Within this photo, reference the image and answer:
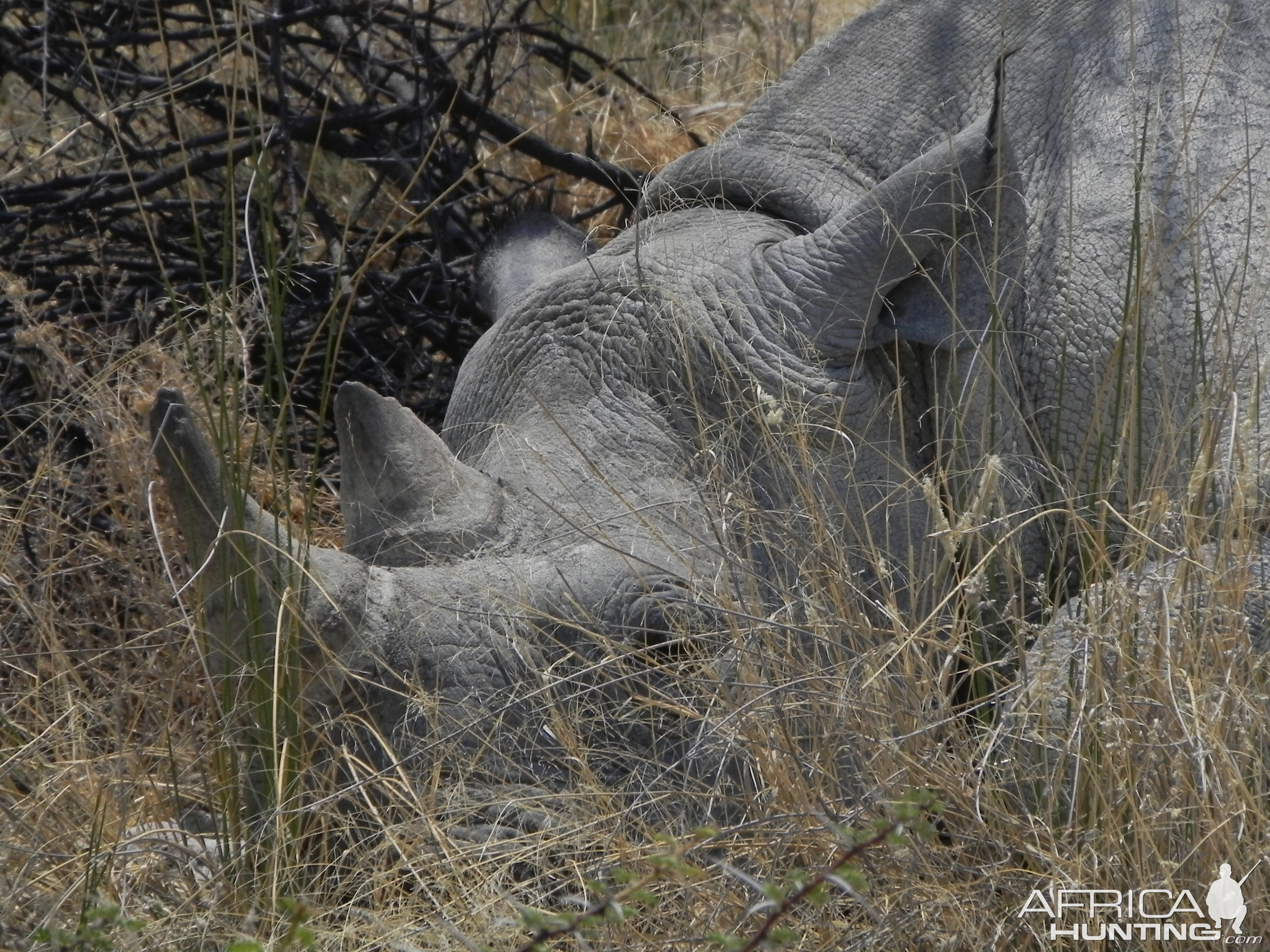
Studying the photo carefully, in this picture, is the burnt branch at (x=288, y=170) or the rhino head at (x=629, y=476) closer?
the rhino head at (x=629, y=476)

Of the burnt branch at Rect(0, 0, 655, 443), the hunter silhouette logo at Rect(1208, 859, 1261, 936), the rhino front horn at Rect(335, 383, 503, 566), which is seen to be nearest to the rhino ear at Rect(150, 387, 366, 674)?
the rhino front horn at Rect(335, 383, 503, 566)

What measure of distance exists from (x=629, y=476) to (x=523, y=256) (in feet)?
3.80

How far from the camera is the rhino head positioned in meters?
2.52

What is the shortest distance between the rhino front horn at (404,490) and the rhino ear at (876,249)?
2.21 ft

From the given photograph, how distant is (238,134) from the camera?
4926 millimetres

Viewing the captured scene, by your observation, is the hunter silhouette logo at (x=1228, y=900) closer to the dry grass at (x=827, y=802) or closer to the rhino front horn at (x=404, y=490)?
the dry grass at (x=827, y=802)

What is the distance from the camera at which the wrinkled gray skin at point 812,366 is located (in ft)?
8.39

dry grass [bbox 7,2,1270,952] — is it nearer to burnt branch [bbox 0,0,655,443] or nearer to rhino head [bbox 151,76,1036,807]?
rhino head [bbox 151,76,1036,807]

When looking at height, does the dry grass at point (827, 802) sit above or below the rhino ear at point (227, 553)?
below

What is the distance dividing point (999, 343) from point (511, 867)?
4.11 ft

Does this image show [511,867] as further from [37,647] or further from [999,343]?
[37,647]

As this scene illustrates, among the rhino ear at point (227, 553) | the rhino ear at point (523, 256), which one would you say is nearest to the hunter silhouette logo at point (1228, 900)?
the rhino ear at point (227, 553)

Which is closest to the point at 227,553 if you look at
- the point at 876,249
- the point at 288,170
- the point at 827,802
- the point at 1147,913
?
the point at 827,802

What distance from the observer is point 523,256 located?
151 inches
